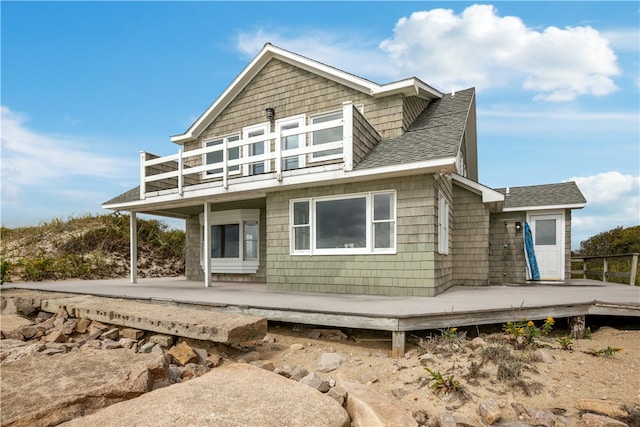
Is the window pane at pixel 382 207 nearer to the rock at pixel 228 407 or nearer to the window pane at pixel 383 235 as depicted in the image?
the window pane at pixel 383 235

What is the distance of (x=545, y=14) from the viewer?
859 cm

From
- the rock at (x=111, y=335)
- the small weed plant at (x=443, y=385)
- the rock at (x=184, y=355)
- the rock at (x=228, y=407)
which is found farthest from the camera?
the rock at (x=111, y=335)

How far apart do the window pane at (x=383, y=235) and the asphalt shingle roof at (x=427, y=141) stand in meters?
1.36

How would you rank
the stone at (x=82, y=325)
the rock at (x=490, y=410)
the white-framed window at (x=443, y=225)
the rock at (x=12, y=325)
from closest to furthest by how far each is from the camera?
the rock at (x=490, y=410) → the rock at (x=12, y=325) → the stone at (x=82, y=325) → the white-framed window at (x=443, y=225)

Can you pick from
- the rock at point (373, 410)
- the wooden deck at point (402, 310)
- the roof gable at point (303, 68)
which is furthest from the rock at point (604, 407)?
the roof gable at point (303, 68)

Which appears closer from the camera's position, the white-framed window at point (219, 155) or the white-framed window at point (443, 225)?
the white-framed window at point (443, 225)

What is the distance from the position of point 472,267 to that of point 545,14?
6710 millimetres

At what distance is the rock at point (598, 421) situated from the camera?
133 inches

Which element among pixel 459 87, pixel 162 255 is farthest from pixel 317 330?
pixel 162 255

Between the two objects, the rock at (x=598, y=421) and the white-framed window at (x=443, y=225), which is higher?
the white-framed window at (x=443, y=225)

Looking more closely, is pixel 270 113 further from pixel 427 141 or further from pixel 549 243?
pixel 549 243

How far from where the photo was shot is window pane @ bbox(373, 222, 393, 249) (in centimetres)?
840

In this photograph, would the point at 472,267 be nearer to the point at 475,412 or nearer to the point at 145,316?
the point at 475,412

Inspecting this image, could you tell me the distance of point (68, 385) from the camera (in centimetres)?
369
